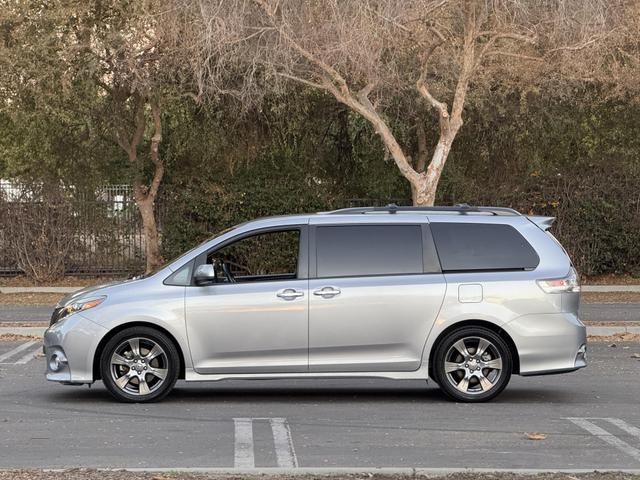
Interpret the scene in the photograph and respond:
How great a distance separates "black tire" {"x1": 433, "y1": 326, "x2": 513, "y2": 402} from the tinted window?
77 cm

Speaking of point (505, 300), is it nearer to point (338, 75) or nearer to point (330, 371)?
point (330, 371)

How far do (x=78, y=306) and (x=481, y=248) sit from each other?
3887mm

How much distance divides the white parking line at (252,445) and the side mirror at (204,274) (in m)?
1.44

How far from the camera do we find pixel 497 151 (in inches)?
1116

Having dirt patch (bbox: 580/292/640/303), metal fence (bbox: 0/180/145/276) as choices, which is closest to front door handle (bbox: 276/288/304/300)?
dirt patch (bbox: 580/292/640/303)

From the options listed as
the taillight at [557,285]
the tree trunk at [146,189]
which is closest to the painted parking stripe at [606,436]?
the taillight at [557,285]

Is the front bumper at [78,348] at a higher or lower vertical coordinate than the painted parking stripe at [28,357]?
higher

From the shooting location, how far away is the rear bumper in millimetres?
10430

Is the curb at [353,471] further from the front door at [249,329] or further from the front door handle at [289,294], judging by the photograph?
the front door handle at [289,294]

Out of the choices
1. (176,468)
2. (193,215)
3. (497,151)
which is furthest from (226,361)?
(497,151)

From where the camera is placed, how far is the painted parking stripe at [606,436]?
8.17 m

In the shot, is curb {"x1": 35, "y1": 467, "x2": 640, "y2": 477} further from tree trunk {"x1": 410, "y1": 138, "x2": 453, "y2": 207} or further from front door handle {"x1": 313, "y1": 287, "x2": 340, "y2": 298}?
tree trunk {"x1": 410, "y1": 138, "x2": 453, "y2": 207}

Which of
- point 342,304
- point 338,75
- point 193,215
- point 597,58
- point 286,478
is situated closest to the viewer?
point 286,478

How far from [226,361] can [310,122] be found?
1778cm
